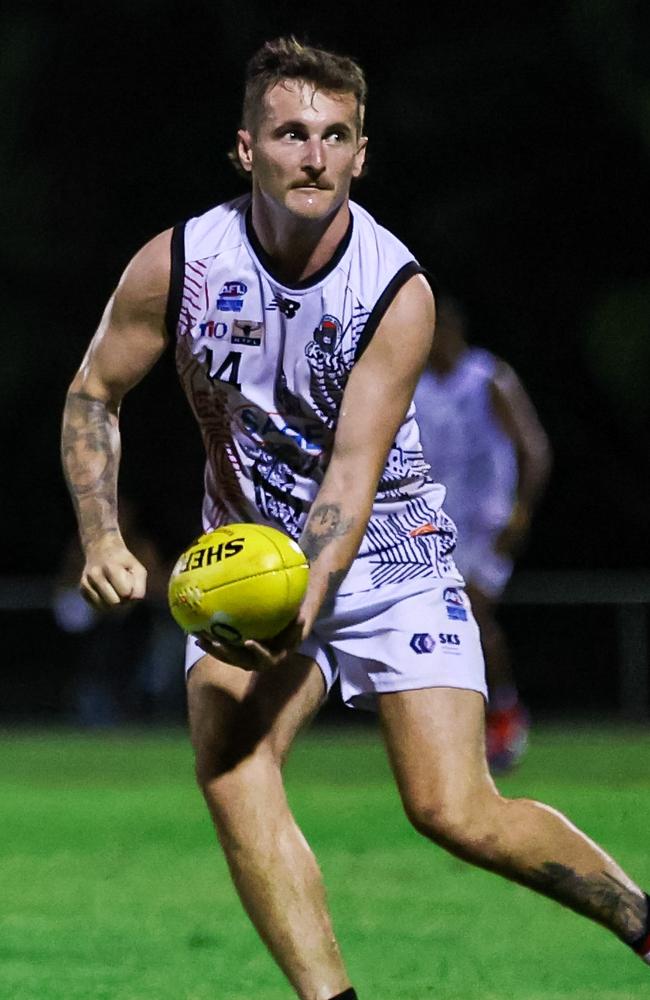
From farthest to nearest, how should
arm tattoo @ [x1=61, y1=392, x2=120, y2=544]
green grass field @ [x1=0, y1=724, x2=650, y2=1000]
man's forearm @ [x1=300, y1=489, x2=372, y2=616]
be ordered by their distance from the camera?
green grass field @ [x1=0, y1=724, x2=650, y2=1000] → arm tattoo @ [x1=61, y1=392, x2=120, y2=544] → man's forearm @ [x1=300, y1=489, x2=372, y2=616]

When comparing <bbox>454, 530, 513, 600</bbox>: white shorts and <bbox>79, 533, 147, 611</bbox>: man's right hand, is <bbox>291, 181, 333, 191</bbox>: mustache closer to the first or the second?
<bbox>79, 533, 147, 611</bbox>: man's right hand

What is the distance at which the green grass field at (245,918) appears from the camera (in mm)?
6664

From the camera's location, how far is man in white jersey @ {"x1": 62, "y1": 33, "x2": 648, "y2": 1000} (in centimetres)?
557

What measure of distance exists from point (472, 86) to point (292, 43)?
1773cm

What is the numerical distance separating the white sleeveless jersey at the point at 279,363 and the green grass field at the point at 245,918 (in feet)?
4.85

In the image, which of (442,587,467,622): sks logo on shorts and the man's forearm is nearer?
the man's forearm

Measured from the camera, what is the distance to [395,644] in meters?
5.78

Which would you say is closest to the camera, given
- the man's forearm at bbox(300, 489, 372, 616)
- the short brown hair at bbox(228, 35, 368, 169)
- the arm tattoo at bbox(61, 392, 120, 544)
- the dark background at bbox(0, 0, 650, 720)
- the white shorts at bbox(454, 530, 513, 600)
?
the man's forearm at bbox(300, 489, 372, 616)

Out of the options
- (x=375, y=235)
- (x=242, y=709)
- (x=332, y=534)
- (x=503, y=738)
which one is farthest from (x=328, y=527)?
(x=503, y=738)

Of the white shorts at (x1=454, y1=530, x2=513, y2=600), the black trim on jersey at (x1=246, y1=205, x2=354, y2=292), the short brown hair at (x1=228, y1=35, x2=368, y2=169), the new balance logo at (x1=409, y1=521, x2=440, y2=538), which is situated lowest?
the white shorts at (x1=454, y1=530, x2=513, y2=600)

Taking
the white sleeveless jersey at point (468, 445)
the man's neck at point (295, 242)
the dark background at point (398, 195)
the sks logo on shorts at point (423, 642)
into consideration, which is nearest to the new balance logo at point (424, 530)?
the sks logo on shorts at point (423, 642)

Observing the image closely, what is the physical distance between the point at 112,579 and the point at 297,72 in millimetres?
1413

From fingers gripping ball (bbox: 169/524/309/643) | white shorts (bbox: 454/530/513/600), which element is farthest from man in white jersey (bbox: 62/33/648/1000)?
white shorts (bbox: 454/530/513/600)

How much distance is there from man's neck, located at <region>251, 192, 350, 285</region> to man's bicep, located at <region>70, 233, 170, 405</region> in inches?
10.7
